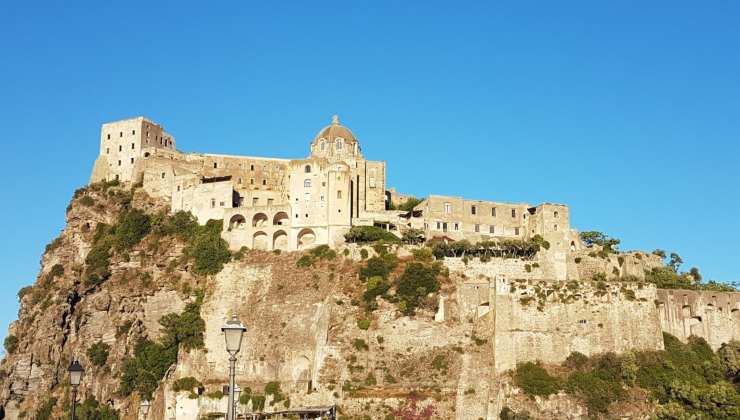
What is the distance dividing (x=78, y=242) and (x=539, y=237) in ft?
136

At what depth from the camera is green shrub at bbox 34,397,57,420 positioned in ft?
262

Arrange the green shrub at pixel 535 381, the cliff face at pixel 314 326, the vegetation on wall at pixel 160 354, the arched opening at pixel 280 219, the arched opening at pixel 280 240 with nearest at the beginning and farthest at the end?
the green shrub at pixel 535 381
the cliff face at pixel 314 326
the vegetation on wall at pixel 160 354
the arched opening at pixel 280 240
the arched opening at pixel 280 219

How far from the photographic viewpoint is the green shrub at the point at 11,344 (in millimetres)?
85250

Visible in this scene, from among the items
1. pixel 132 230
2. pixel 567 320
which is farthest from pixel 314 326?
pixel 132 230

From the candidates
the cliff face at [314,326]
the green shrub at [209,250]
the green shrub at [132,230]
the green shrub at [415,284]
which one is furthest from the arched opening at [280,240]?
the green shrub at [132,230]

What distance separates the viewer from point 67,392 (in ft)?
267

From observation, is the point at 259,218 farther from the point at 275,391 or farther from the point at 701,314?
the point at 701,314

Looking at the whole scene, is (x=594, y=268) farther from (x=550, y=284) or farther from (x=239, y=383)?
(x=239, y=383)

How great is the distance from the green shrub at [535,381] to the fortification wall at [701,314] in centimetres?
1290

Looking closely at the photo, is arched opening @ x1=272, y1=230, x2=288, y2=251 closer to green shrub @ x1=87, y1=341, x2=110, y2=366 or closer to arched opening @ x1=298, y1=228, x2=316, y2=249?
arched opening @ x1=298, y1=228, x2=316, y2=249

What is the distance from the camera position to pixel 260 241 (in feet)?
266

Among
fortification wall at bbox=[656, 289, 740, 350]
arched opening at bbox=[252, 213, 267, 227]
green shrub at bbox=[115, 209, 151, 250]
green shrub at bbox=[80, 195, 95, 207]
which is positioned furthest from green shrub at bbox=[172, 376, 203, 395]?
fortification wall at bbox=[656, 289, 740, 350]

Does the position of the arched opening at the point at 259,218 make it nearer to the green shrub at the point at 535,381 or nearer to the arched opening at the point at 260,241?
the arched opening at the point at 260,241

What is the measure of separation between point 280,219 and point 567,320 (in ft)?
86.7
